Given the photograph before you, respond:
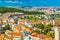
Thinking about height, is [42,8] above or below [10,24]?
above

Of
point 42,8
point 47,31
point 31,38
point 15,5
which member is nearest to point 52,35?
point 47,31

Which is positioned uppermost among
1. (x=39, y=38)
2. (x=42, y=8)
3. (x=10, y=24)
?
(x=42, y=8)

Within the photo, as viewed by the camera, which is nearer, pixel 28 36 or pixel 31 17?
pixel 28 36

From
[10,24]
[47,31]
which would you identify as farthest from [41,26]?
[10,24]

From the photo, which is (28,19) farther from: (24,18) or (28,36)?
(28,36)

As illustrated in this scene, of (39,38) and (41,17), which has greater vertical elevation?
(41,17)

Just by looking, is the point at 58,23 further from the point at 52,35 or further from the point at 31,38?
the point at 31,38

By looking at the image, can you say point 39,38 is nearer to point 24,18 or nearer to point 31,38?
point 31,38

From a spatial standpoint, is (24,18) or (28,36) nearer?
(28,36)

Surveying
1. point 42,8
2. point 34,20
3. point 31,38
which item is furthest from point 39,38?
point 42,8
